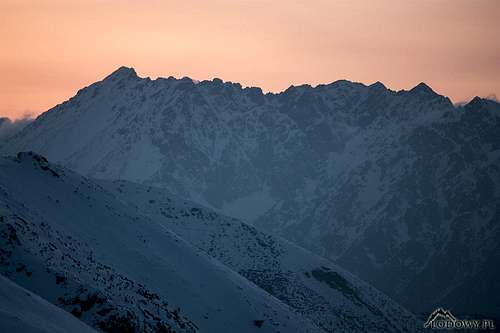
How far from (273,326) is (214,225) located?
5686 centimetres

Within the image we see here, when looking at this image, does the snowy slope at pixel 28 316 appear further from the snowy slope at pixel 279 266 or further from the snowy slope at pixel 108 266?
the snowy slope at pixel 279 266

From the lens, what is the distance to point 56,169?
82.6m

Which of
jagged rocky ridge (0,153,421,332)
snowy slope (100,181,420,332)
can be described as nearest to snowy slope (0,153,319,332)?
jagged rocky ridge (0,153,421,332)

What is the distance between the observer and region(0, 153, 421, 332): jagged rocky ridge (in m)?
50.3

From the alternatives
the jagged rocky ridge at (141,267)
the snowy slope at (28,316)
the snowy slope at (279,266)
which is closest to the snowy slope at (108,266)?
the jagged rocky ridge at (141,267)

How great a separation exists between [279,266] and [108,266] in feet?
214

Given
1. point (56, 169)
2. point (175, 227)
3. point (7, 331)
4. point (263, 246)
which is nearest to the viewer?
point (7, 331)

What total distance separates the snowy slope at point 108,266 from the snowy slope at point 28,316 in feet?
29.5

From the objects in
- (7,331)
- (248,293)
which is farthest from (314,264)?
(7,331)

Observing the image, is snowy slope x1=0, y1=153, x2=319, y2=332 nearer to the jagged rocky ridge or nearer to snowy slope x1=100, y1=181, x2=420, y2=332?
the jagged rocky ridge

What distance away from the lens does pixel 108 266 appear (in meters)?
63.0

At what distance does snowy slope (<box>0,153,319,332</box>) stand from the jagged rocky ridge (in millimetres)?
111

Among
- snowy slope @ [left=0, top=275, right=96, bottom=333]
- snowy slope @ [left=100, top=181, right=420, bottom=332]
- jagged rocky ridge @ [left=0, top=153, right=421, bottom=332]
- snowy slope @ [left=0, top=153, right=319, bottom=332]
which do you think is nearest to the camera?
snowy slope @ [left=0, top=275, right=96, bottom=333]

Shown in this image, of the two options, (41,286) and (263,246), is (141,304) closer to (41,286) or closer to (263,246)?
(41,286)
